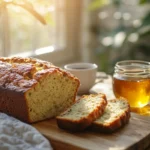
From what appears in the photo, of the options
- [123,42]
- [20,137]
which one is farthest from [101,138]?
[123,42]

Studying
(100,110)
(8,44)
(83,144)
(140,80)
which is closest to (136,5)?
(8,44)

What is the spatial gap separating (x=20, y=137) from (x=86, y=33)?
1876 millimetres

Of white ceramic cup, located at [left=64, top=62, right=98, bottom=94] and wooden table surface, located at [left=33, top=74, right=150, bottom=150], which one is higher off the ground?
white ceramic cup, located at [left=64, top=62, right=98, bottom=94]

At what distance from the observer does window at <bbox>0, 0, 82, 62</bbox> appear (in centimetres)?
256

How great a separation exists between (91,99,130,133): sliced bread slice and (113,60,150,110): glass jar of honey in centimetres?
7

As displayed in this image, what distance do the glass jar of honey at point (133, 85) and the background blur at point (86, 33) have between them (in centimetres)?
103

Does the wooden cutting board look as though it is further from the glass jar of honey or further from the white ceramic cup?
the white ceramic cup

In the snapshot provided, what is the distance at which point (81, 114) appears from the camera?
148 cm

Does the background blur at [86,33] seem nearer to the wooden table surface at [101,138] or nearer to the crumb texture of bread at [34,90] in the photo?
the crumb texture of bread at [34,90]

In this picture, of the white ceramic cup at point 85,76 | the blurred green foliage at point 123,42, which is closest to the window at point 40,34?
the blurred green foliage at point 123,42

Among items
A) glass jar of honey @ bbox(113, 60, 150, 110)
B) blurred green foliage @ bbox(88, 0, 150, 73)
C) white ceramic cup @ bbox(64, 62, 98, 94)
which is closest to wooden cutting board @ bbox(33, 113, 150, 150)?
glass jar of honey @ bbox(113, 60, 150, 110)

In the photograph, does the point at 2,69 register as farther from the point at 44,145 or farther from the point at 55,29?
the point at 55,29

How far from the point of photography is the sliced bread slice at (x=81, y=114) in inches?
56.4

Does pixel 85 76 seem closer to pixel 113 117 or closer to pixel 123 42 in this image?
pixel 113 117
